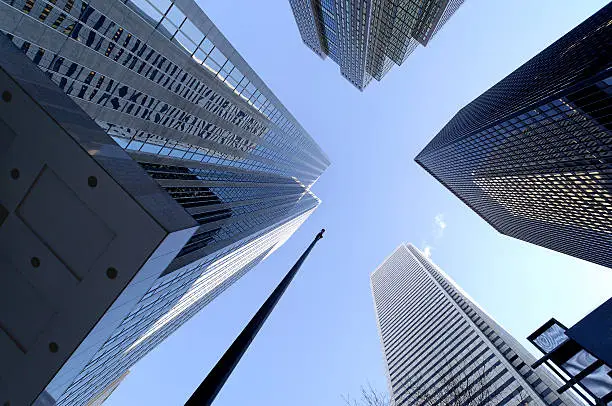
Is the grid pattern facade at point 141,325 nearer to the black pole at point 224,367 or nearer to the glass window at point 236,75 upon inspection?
the black pole at point 224,367

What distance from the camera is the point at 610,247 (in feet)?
254

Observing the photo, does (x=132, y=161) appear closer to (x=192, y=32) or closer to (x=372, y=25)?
(x=192, y=32)

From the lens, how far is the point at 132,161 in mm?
4188

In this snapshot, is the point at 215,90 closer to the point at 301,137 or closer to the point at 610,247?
the point at 301,137

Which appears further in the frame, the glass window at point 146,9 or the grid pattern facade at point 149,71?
the glass window at point 146,9

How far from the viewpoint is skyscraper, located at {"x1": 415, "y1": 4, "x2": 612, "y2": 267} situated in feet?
154

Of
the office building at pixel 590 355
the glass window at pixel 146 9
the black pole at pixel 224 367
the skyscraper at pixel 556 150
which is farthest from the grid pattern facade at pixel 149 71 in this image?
the skyscraper at pixel 556 150

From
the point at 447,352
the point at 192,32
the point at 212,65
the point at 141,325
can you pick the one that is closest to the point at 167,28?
the point at 192,32

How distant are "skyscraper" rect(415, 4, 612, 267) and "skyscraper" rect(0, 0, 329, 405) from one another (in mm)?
49765

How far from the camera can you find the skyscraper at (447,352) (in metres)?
54.3

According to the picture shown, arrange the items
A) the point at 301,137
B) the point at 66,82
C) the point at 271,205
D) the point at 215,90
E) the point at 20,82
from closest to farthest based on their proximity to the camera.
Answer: the point at 20,82
the point at 66,82
the point at 215,90
the point at 271,205
the point at 301,137

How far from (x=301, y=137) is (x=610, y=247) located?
291ft

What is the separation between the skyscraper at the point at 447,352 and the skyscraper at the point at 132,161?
3383 centimetres

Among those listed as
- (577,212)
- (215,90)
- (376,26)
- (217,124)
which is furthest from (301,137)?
(577,212)
